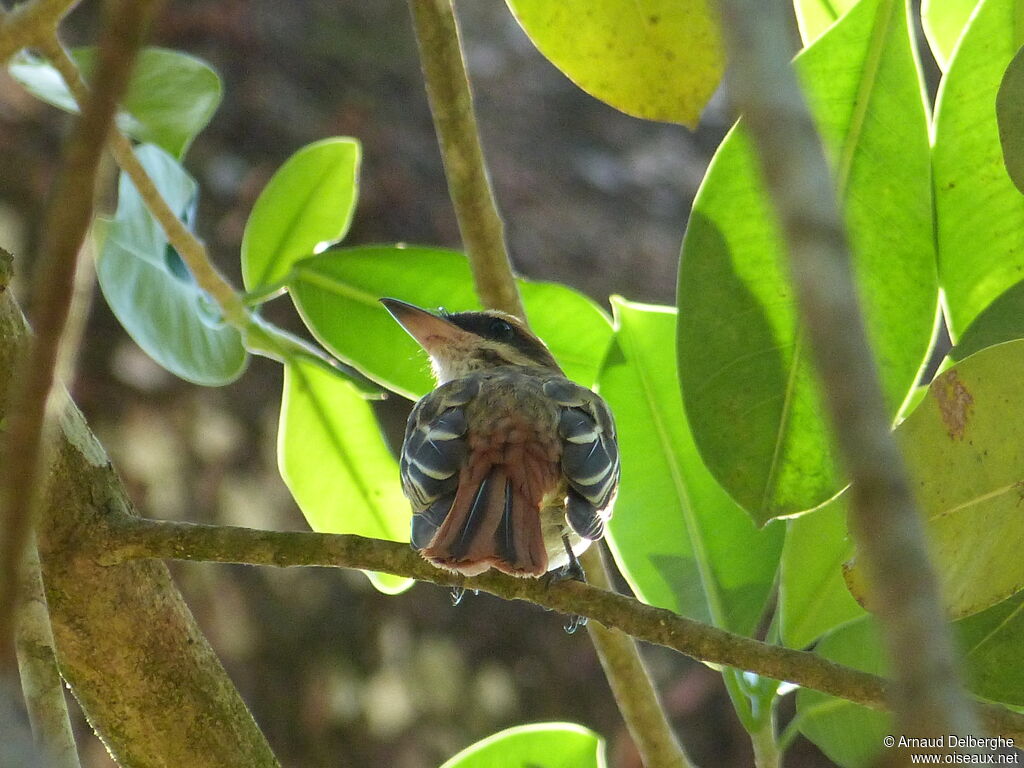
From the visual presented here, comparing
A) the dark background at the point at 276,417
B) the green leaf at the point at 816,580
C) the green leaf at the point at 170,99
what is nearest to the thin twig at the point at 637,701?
the green leaf at the point at 816,580

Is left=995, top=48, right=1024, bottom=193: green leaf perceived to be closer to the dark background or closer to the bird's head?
the bird's head

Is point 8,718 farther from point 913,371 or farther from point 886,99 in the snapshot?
point 886,99

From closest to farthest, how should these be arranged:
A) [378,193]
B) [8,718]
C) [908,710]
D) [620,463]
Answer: [908,710], [8,718], [620,463], [378,193]

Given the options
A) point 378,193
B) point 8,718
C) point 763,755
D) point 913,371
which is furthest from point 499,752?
point 378,193

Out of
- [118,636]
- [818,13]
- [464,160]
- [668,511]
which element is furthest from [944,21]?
[118,636]

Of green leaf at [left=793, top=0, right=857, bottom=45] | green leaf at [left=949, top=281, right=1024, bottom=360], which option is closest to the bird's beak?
green leaf at [left=793, top=0, right=857, bottom=45]

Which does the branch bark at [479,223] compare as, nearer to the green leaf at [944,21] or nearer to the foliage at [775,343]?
the foliage at [775,343]

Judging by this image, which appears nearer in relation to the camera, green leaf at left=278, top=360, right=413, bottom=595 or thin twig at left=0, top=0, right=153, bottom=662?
thin twig at left=0, top=0, right=153, bottom=662
